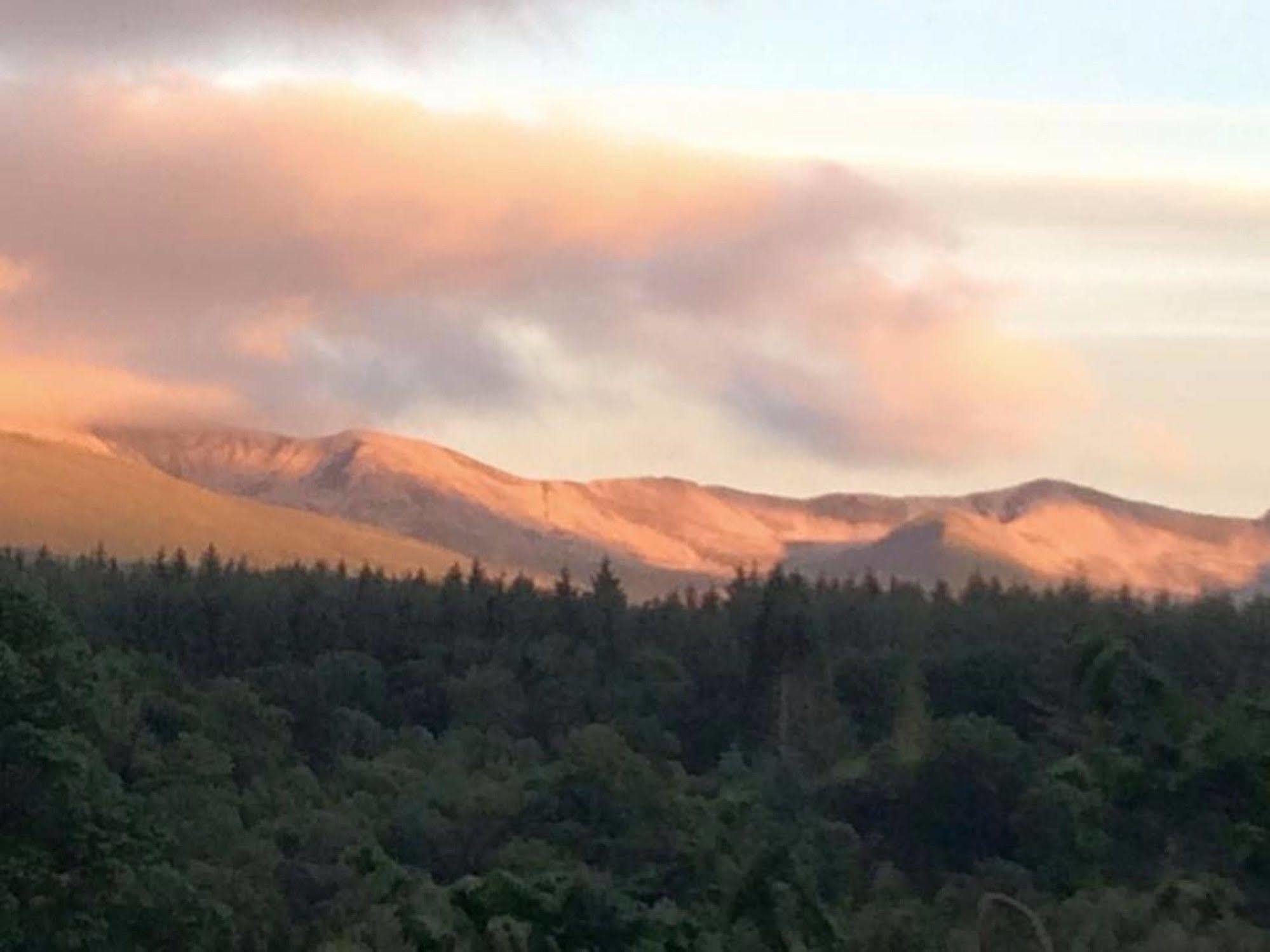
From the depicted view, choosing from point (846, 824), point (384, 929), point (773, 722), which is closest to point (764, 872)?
point (384, 929)

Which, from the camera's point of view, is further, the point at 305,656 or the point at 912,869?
the point at 305,656

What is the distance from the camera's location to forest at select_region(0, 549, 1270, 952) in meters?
61.6

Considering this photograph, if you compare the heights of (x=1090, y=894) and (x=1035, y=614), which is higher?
(x=1035, y=614)

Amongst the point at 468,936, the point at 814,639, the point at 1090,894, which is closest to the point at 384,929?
the point at 468,936

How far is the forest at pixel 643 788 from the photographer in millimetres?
61594

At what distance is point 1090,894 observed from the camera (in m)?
87.6

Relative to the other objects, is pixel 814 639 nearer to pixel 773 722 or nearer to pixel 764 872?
pixel 773 722

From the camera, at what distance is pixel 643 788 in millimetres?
113562

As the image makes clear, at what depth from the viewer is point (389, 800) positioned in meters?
121

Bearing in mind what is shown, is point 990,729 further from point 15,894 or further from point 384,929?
point 15,894

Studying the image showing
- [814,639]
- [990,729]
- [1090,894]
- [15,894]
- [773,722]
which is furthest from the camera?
[814,639]

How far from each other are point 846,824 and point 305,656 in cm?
8476

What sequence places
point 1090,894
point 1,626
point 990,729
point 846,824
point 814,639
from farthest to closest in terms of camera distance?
1. point 814,639
2. point 990,729
3. point 846,824
4. point 1090,894
5. point 1,626

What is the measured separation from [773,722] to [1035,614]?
3451 cm
